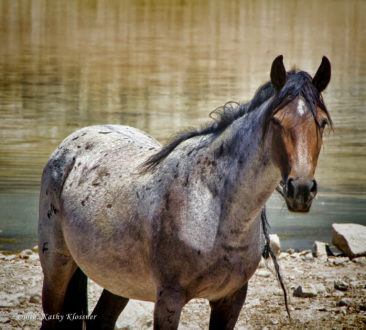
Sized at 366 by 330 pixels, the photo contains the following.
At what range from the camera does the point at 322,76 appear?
2139 mm

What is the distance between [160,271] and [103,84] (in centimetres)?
862

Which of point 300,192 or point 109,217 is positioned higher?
point 300,192

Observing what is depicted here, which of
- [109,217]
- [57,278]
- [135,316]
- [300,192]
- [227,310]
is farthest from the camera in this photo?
[135,316]

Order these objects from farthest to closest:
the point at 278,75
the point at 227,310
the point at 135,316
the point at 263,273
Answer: the point at 263,273 → the point at 135,316 → the point at 227,310 → the point at 278,75

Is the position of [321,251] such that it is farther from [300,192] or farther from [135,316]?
[300,192]

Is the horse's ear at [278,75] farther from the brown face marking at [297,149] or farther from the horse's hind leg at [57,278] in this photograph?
the horse's hind leg at [57,278]

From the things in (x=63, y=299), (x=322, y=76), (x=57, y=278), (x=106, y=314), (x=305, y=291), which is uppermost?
(x=322, y=76)

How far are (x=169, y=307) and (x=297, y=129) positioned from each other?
956 mm

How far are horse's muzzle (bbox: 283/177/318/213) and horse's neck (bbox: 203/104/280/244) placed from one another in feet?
0.91

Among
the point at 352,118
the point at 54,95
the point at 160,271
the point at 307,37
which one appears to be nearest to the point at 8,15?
the point at 54,95

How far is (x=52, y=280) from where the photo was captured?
10.2ft

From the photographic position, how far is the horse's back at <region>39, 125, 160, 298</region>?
2551mm

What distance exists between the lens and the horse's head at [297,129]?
1.88 metres

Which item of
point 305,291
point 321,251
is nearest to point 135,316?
point 305,291
